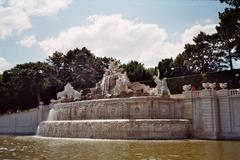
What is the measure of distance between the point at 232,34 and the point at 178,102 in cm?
781

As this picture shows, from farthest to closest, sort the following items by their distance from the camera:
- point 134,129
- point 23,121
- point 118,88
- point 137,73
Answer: point 137,73, point 23,121, point 118,88, point 134,129

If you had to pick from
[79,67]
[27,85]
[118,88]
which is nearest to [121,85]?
[118,88]

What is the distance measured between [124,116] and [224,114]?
25.9 ft

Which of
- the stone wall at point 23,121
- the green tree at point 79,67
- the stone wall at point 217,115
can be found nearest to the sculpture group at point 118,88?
the stone wall at point 217,115

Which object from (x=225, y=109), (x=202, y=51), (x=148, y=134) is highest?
(x=202, y=51)

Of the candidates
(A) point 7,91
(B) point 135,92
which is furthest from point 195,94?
(A) point 7,91

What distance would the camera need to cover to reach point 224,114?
29.2m

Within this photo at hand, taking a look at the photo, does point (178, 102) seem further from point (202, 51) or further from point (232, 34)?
point (202, 51)

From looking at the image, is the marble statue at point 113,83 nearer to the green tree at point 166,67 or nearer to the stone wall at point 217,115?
the stone wall at point 217,115

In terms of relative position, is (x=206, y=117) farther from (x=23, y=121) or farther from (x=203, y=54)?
(x=23, y=121)

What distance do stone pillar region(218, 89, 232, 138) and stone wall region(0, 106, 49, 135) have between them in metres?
21.2

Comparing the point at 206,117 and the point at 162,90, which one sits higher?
the point at 162,90

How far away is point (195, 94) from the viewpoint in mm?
30422

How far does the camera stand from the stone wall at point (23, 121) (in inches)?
1753
